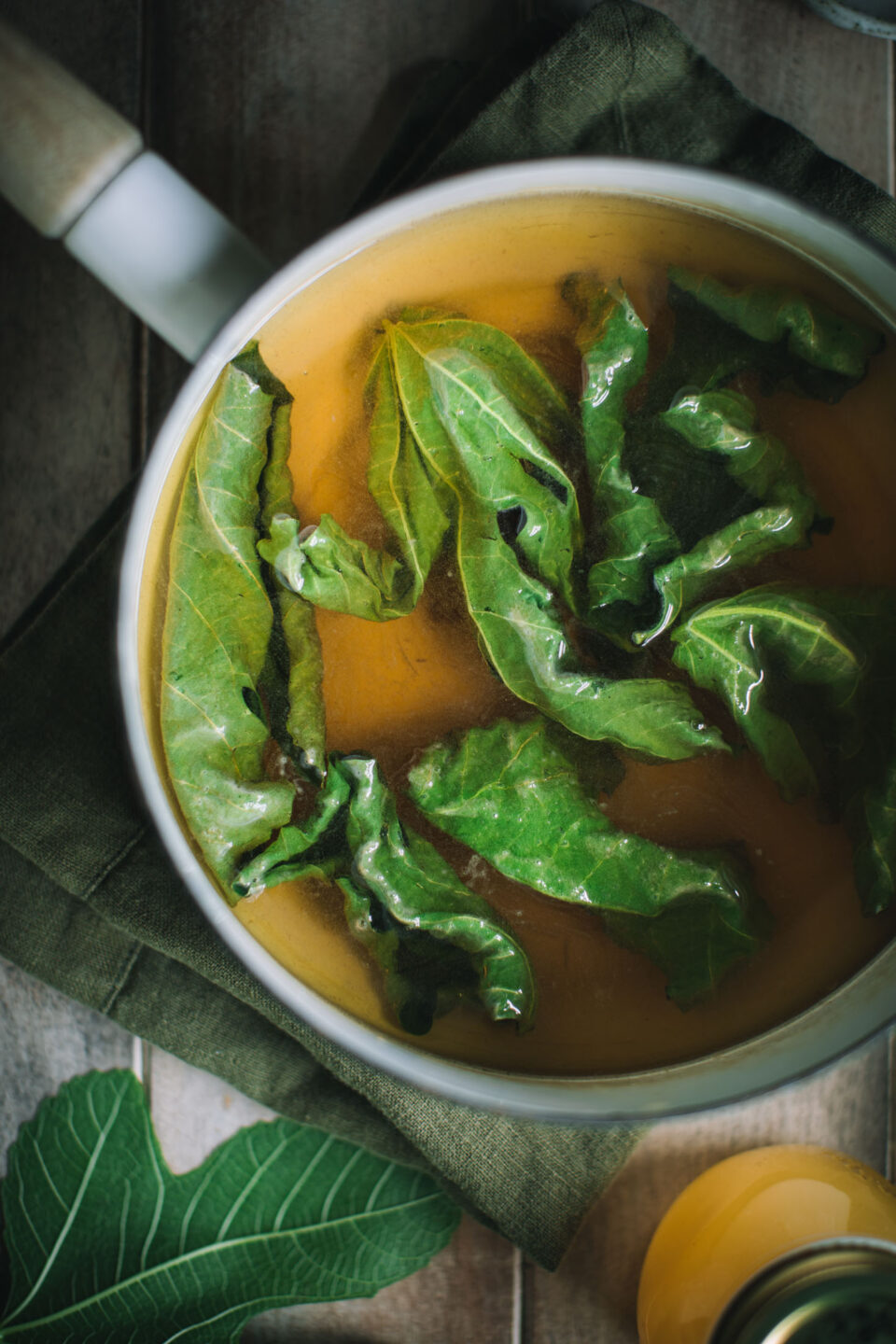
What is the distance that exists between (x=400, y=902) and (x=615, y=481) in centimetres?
29

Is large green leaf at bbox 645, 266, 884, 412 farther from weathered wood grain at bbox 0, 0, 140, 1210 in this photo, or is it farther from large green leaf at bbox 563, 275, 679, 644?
weathered wood grain at bbox 0, 0, 140, 1210

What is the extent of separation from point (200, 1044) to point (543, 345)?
584 millimetres

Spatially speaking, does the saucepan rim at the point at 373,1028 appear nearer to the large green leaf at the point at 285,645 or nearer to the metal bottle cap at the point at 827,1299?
the large green leaf at the point at 285,645

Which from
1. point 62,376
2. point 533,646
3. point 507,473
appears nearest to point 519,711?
point 533,646

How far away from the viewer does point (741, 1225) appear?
0.81 m

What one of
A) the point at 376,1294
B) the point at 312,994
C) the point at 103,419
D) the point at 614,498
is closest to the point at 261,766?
the point at 312,994

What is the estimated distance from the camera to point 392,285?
69cm

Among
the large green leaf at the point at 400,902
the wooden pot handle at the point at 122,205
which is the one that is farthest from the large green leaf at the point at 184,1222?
the wooden pot handle at the point at 122,205

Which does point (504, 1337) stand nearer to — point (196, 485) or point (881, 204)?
point (196, 485)

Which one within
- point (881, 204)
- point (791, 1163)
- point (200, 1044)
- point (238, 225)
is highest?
point (238, 225)

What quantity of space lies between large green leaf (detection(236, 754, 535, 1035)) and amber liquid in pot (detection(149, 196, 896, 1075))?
1 cm

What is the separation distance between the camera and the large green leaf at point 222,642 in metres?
0.66

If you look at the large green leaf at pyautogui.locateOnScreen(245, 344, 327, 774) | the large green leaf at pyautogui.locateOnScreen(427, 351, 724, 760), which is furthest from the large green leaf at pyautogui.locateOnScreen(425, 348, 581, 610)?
the large green leaf at pyautogui.locateOnScreen(245, 344, 327, 774)

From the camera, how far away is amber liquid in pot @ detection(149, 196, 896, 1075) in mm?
686
